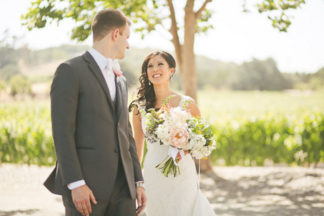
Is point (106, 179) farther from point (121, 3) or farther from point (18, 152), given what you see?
point (18, 152)

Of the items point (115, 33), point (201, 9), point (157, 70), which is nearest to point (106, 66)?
point (115, 33)

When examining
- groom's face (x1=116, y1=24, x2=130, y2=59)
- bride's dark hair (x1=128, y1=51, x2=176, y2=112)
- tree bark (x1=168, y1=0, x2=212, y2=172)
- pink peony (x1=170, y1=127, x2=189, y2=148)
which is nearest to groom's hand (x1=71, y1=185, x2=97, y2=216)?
groom's face (x1=116, y1=24, x2=130, y2=59)

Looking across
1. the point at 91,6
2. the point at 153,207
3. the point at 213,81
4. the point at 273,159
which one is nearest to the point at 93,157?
the point at 153,207

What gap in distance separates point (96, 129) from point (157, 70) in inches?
74.3

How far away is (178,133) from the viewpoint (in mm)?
3441

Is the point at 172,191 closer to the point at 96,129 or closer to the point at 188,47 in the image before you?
the point at 96,129

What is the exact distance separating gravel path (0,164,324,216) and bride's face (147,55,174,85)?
117 inches

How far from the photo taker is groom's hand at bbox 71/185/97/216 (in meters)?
2.25

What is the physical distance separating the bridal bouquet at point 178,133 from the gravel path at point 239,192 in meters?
2.85

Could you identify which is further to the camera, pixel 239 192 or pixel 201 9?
→ pixel 201 9

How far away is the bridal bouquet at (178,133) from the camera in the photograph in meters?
3.44

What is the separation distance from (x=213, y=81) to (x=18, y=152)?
240 feet

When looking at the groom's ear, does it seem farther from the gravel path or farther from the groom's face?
the gravel path

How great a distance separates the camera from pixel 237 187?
8109 millimetres
